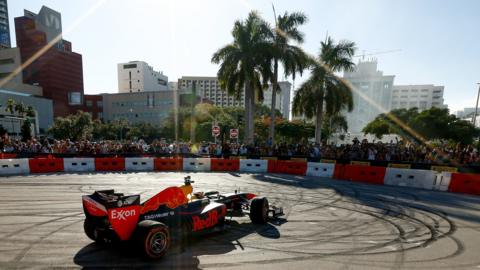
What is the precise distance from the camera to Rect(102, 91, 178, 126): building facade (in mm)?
98125

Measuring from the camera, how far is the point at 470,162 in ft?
47.5

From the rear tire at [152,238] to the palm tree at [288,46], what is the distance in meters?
17.9

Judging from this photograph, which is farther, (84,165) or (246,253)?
(84,165)

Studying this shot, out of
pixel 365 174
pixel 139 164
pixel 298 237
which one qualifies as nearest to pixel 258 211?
pixel 298 237

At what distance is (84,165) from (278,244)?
15.3 meters

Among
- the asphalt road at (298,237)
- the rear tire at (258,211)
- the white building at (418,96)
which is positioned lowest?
the asphalt road at (298,237)

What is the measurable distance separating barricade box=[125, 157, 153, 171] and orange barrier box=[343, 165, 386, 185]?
38.2 ft

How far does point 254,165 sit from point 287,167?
208cm

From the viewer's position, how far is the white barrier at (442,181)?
12.2m

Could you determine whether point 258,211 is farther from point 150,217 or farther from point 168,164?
point 168,164

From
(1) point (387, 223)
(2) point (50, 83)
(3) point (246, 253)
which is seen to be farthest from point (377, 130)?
(2) point (50, 83)

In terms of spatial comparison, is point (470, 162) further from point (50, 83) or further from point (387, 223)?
point (50, 83)

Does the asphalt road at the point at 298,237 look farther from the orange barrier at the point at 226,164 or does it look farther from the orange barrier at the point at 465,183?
the orange barrier at the point at 226,164

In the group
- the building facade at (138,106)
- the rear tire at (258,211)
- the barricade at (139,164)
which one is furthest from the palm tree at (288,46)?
the building facade at (138,106)
